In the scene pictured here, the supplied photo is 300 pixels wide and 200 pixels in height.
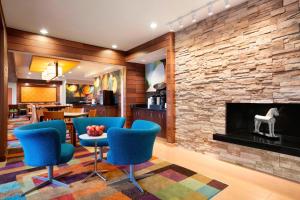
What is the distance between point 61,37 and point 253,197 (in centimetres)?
542

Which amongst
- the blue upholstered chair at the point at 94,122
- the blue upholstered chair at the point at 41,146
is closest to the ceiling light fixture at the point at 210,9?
the blue upholstered chair at the point at 94,122

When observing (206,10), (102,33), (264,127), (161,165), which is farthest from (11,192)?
(206,10)

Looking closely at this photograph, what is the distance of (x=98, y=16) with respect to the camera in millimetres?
3658

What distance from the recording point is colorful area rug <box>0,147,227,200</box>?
218cm

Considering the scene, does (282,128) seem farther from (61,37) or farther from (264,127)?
(61,37)

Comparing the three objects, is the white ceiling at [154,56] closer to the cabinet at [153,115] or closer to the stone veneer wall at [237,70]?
the stone veneer wall at [237,70]

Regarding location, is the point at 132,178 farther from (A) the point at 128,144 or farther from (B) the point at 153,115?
(B) the point at 153,115

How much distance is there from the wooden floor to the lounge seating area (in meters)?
Answer: 0.02

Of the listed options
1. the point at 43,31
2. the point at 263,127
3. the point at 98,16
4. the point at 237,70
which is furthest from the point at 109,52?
the point at 263,127

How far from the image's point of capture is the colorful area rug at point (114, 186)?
7.14 ft

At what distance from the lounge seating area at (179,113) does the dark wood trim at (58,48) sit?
0.09 ft

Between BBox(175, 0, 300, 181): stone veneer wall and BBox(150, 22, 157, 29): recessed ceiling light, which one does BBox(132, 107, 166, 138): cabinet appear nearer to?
BBox(175, 0, 300, 181): stone veneer wall

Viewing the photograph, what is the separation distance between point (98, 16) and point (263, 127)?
397cm

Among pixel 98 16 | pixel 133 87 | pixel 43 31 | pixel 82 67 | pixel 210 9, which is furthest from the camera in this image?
pixel 82 67
